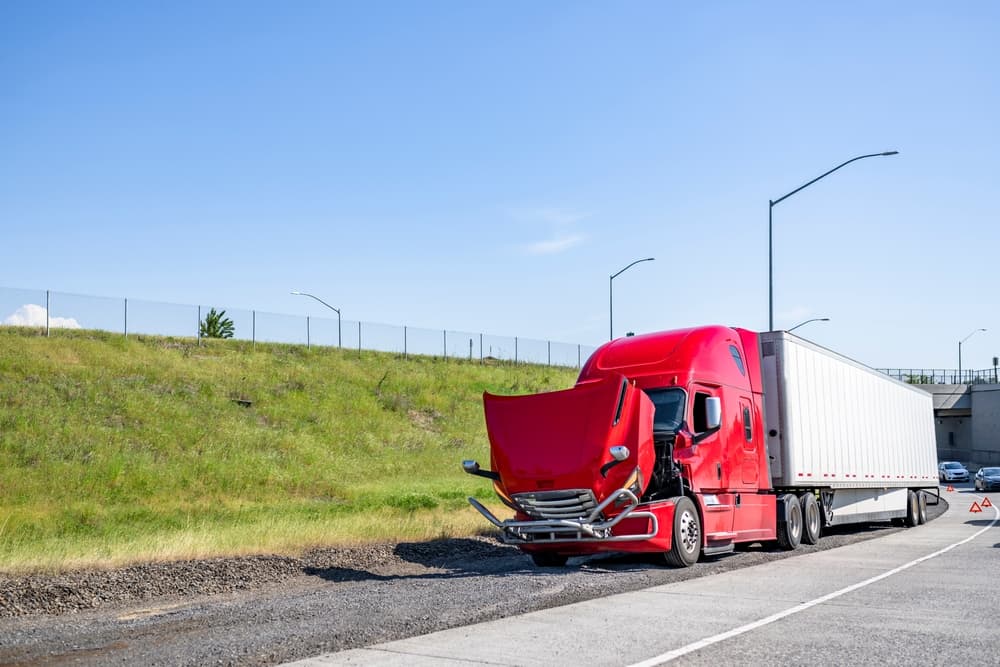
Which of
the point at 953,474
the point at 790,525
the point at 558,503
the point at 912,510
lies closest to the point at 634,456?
the point at 558,503

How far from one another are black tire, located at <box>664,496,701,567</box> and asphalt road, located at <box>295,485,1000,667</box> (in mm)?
792

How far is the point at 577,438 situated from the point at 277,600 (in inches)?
184

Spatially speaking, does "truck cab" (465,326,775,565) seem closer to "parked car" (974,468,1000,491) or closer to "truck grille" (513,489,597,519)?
"truck grille" (513,489,597,519)

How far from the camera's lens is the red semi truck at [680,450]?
44.2 feet

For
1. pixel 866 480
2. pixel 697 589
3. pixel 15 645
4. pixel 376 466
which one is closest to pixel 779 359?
pixel 866 480

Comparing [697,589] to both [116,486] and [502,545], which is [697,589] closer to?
[502,545]

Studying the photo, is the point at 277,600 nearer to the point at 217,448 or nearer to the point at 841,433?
the point at 841,433

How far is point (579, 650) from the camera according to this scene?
306 inches

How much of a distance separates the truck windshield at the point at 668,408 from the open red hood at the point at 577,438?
2.39ft

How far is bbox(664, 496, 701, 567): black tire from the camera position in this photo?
45.6 ft

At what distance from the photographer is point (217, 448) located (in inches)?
1463

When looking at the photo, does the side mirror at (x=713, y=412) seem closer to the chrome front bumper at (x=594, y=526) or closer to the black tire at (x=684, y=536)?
the black tire at (x=684, y=536)

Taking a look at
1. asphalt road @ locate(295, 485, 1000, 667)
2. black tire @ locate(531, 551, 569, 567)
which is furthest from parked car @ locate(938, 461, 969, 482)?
black tire @ locate(531, 551, 569, 567)

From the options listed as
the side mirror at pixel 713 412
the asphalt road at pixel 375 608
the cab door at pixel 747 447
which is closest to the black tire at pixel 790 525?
the asphalt road at pixel 375 608
